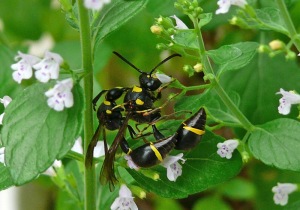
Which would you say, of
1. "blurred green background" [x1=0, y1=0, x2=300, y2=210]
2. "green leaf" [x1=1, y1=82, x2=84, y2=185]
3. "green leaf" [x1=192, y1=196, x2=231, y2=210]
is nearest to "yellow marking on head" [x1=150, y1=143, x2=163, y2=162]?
"green leaf" [x1=1, y1=82, x2=84, y2=185]

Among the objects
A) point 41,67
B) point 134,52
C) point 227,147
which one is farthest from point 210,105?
point 134,52

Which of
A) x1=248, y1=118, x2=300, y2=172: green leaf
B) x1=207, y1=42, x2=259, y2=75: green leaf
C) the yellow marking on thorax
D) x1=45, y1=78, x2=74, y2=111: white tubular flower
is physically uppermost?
x1=45, y1=78, x2=74, y2=111: white tubular flower

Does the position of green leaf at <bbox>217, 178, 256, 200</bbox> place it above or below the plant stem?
below

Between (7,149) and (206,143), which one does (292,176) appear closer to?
(206,143)

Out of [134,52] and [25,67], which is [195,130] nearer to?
[25,67]

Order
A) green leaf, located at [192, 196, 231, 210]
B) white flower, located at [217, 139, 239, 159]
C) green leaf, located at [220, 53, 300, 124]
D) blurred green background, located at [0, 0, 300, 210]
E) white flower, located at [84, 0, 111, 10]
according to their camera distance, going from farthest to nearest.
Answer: green leaf, located at [192, 196, 231, 210] → blurred green background, located at [0, 0, 300, 210] → green leaf, located at [220, 53, 300, 124] → white flower, located at [217, 139, 239, 159] → white flower, located at [84, 0, 111, 10]

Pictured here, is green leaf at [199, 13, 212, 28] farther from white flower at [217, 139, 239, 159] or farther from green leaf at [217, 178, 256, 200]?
green leaf at [217, 178, 256, 200]

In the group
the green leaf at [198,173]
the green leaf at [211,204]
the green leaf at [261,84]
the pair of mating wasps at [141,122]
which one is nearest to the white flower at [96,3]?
the pair of mating wasps at [141,122]
